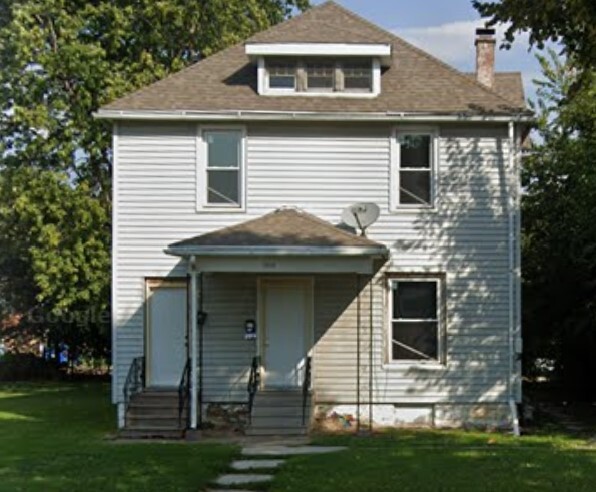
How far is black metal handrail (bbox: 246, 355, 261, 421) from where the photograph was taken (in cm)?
1711

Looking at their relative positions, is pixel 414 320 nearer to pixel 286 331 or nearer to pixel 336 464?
pixel 286 331

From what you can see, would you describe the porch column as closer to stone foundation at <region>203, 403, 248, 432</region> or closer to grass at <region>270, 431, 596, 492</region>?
stone foundation at <region>203, 403, 248, 432</region>

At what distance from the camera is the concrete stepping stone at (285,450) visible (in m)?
13.8

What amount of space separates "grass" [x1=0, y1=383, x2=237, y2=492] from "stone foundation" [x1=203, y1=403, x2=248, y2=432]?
70.9 inches

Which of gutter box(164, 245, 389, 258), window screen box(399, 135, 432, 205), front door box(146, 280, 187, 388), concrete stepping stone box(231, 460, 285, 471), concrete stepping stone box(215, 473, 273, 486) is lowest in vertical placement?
concrete stepping stone box(231, 460, 285, 471)

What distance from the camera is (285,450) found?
46.8 feet

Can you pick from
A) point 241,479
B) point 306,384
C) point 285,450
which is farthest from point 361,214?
point 241,479

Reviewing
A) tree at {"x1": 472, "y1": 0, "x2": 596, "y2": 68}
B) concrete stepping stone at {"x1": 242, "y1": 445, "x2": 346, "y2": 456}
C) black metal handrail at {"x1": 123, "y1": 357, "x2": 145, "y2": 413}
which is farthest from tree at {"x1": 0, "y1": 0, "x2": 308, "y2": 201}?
tree at {"x1": 472, "y1": 0, "x2": 596, "y2": 68}

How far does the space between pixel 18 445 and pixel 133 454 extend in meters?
2.83

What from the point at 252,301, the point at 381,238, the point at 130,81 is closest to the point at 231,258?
the point at 252,301

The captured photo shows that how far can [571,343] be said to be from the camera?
958 inches

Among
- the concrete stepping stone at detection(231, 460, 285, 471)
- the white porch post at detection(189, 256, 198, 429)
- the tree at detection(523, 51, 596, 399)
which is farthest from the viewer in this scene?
the tree at detection(523, 51, 596, 399)

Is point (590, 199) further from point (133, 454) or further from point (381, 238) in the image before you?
point (133, 454)

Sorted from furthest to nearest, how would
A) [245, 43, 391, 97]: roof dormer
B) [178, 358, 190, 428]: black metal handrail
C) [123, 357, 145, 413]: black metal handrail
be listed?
[245, 43, 391, 97]: roof dormer → [123, 357, 145, 413]: black metal handrail → [178, 358, 190, 428]: black metal handrail
